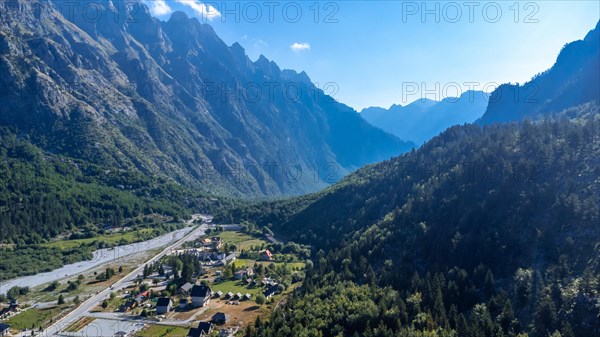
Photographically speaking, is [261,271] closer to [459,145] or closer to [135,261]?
[135,261]

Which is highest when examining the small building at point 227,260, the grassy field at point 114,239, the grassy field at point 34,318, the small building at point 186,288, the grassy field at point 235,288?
the grassy field at point 114,239

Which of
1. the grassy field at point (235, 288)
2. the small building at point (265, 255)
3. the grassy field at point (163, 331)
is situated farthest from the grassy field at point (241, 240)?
the grassy field at point (163, 331)

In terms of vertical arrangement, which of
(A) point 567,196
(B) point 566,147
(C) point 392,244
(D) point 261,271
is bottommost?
(D) point 261,271

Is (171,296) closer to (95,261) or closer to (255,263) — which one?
(255,263)

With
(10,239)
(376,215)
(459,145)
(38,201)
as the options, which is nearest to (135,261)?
(10,239)

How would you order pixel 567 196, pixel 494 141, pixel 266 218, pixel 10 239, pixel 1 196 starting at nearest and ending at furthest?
pixel 567 196 → pixel 494 141 → pixel 10 239 → pixel 1 196 → pixel 266 218

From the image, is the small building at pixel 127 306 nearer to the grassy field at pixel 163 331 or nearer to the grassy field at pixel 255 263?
the grassy field at pixel 163 331
